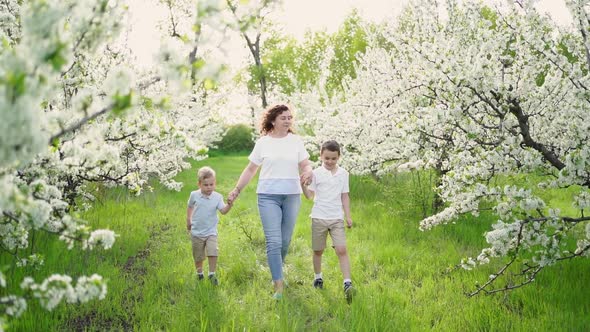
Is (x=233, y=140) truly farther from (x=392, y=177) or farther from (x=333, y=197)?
(x=333, y=197)

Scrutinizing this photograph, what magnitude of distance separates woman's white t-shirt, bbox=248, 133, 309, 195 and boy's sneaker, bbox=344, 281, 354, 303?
1.07 metres

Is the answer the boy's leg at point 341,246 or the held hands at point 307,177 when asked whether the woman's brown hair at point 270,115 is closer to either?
the held hands at point 307,177

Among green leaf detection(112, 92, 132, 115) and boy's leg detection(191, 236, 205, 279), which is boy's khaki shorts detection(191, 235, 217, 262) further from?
green leaf detection(112, 92, 132, 115)

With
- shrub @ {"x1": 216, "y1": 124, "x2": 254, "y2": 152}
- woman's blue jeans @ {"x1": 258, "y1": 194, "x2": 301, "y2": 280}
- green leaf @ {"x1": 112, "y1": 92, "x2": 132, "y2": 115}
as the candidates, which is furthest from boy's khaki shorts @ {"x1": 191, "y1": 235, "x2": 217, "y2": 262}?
shrub @ {"x1": 216, "y1": 124, "x2": 254, "y2": 152}

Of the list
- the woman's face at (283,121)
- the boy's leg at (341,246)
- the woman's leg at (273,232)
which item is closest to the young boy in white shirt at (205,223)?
the woman's leg at (273,232)

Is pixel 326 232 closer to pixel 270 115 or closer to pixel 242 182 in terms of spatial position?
pixel 242 182

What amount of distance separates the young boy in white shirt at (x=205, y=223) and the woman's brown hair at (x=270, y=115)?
769 mm

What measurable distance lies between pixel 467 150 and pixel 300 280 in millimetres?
2336

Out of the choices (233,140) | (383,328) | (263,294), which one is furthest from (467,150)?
(233,140)

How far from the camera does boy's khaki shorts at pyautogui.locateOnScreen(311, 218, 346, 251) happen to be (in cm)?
500

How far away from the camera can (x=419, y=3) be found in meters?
5.82

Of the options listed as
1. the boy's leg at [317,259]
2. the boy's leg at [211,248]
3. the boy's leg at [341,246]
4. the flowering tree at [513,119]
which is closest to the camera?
the flowering tree at [513,119]

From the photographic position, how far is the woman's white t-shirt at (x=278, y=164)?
484cm

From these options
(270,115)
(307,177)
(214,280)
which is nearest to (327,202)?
(307,177)
